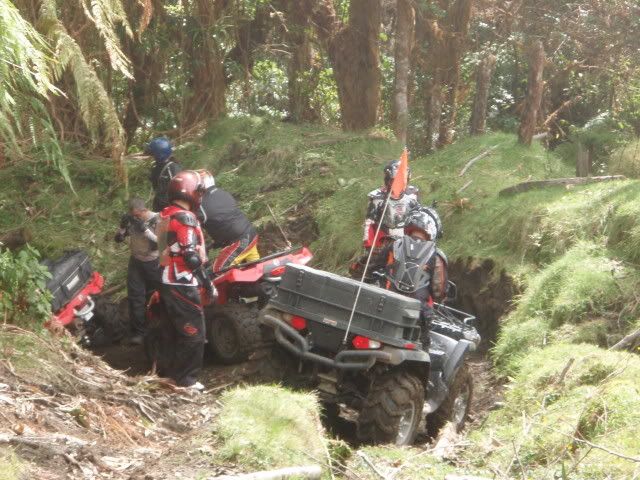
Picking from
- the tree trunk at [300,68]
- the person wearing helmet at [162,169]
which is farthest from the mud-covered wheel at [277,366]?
the tree trunk at [300,68]

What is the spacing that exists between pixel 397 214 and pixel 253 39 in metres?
7.60

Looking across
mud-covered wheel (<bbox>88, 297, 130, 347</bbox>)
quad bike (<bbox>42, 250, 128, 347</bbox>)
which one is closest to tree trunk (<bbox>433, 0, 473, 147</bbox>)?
mud-covered wheel (<bbox>88, 297, 130, 347</bbox>)

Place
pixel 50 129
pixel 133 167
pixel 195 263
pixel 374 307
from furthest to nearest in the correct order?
1. pixel 133 167
2. pixel 195 263
3. pixel 374 307
4. pixel 50 129

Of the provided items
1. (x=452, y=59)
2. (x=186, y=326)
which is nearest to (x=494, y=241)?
(x=186, y=326)

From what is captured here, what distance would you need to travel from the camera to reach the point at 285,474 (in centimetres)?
570

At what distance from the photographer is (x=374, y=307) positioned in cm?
819

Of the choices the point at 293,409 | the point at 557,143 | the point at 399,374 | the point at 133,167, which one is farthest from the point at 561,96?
the point at 293,409

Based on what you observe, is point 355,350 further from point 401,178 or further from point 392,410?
point 401,178

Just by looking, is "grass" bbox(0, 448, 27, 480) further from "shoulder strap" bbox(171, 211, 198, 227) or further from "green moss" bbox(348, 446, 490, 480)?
"shoulder strap" bbox(171, 211, 198, 227)

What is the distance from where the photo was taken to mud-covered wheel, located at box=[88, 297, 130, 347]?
11422 millimetres

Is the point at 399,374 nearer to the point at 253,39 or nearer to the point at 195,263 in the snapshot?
the point at 195,263

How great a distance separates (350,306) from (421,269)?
108 centimetres

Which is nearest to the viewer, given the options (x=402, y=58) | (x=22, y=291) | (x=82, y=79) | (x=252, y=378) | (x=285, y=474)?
(x=285, y=474)

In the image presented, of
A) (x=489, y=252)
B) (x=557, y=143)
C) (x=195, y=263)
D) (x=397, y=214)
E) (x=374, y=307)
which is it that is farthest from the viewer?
(x=557, y=143)
